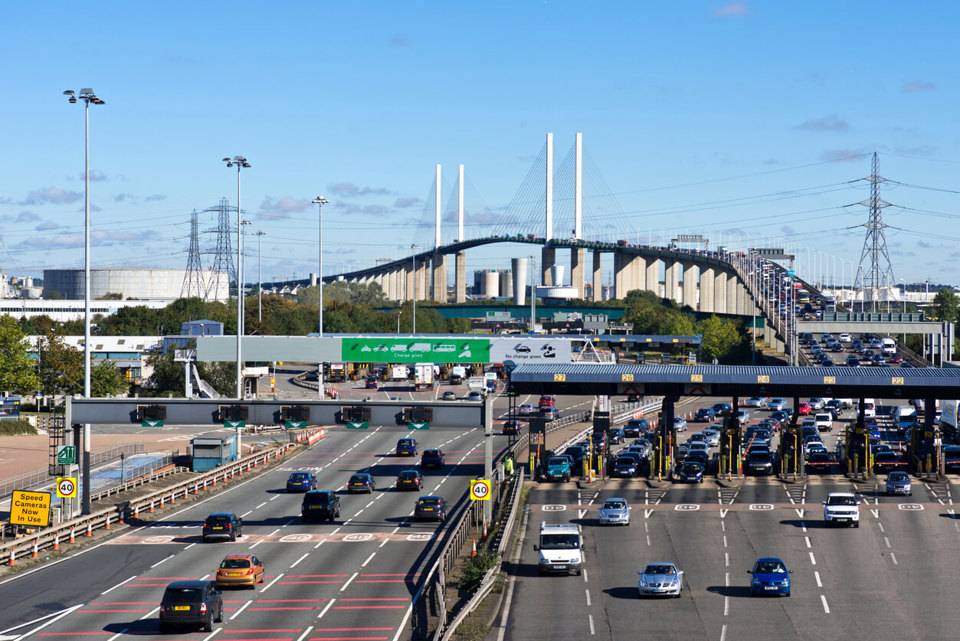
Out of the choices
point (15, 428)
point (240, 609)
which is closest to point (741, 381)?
point (240, 609)

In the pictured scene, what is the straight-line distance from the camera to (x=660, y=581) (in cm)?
3388

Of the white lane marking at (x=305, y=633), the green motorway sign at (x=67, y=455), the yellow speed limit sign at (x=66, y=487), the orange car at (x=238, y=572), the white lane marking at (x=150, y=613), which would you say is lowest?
the white lane marking at (x=150, y=613)

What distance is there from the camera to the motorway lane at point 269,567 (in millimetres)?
31578

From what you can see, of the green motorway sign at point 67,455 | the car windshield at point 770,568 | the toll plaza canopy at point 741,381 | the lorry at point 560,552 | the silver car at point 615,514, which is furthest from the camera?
the toll plaza canopy at point 741,381

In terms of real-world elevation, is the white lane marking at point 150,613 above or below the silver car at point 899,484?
below

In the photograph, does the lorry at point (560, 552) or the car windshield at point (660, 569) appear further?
the lorry at point (560, 552)

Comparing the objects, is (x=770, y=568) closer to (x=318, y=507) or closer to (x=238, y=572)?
(x=238, y=572)

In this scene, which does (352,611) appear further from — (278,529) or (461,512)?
(461,512)

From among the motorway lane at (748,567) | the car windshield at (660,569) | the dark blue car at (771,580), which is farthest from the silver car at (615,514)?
the dark blue car at (771,580)

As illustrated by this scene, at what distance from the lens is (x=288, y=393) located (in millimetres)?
110812

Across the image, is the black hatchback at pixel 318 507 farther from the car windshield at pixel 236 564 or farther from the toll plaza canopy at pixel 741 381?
the car windshield at pixel 236 564

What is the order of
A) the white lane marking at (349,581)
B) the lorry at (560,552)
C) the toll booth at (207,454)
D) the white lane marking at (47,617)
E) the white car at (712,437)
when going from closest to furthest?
the white lane marking at (47,617), the white lane marking at (349,581), the lorry at (560,552), the toll booth at (207,454), the white car at (712,437)

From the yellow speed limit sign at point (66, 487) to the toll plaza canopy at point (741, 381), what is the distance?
2157 cm

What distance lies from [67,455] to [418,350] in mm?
40022
